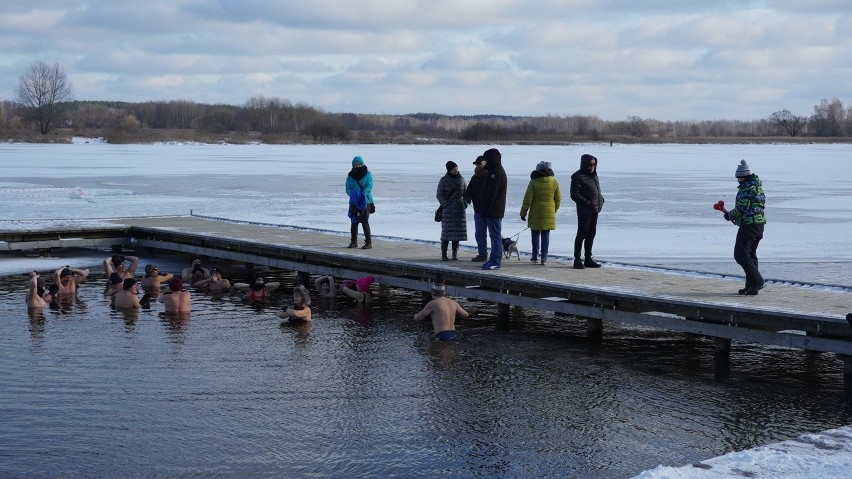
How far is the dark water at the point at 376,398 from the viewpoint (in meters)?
7.06

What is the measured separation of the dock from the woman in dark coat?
40 cm

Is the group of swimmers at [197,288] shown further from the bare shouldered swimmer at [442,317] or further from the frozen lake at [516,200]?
the frozen lake at [516,200]

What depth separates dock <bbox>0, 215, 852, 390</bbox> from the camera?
9400mm

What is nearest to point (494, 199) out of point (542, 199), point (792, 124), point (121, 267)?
point (542, 199)

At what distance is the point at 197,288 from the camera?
14.4m

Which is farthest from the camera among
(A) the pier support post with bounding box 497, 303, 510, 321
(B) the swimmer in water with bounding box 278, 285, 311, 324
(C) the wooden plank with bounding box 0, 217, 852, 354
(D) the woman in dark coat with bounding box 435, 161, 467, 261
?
(D) the woman in dark coat with bounding box 435, 161, 467, 261

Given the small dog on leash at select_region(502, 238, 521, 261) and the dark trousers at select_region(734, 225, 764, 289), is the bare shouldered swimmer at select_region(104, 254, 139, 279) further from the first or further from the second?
the dark trousers at select_region(734, 225, 764, 289)

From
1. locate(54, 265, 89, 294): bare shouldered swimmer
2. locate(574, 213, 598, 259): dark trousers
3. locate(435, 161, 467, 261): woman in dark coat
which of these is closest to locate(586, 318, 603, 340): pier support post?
locate(574, 213, 598, 259): dark trousers

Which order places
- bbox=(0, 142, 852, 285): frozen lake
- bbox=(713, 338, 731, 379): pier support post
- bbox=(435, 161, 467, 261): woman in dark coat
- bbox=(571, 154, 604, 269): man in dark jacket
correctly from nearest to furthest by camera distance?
1. bbox=(713, 338, 731, 379): pier support post
2. bbox=(571, 154, 604, 269): man in dark jacket
3. bbox=(435, 161, 467, 261): woman in dark coat
4. bbox=(0, 142, 852, 285): frozen lake

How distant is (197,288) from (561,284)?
5728 mm

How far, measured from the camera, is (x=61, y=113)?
10994 centimetres

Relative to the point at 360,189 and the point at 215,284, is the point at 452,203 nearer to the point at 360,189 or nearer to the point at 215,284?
the point at 360,189

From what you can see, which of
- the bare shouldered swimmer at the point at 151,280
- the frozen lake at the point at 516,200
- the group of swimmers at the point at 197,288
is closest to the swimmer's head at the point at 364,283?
the group of swimmers at the point at 197,288

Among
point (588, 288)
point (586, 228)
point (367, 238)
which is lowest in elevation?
point (588, 288)
